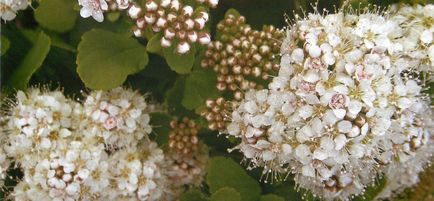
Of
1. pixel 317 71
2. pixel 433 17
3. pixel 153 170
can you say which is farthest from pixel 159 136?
pixel 433 17

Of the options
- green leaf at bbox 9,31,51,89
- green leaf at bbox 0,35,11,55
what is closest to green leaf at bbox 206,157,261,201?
green leaf at bbox 9,31,51,89

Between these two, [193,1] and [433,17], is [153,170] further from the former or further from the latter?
[433,17]

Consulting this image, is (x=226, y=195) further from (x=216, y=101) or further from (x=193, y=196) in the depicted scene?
(x=216, y=101)

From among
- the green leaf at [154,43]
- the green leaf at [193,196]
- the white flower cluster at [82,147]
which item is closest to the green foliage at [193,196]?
the green leaf at [193,196]

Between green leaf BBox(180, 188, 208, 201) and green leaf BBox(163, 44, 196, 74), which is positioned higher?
green leaf BBox(163, 44, 196, 74)

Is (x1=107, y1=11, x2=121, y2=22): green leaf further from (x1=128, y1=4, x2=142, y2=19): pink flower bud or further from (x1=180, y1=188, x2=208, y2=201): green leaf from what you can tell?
(x1=180, y1=188, x2=208, y2=201): green leaf

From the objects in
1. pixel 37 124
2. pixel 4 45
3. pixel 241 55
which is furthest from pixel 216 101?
pixel 4 45

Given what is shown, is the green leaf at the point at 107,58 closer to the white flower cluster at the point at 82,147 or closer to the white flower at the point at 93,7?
the white flower cluster at the point at 82,147

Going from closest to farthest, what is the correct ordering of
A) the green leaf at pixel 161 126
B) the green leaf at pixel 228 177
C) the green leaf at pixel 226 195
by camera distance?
the green leaf at pixel 226 195, the green leaf at pixel 228 177, the green leaf at pixel 161 126
